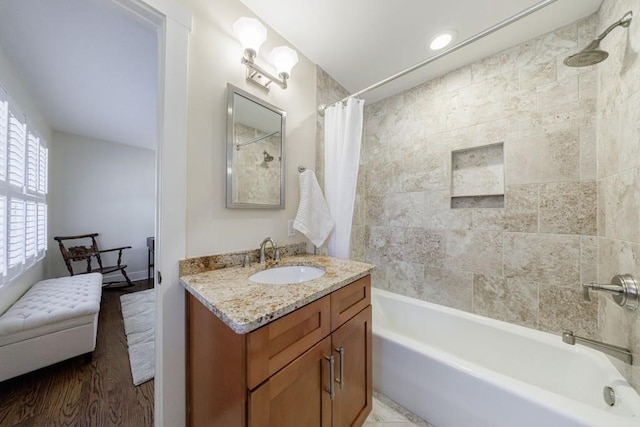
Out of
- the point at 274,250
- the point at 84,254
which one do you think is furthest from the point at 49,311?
the point at 84,254

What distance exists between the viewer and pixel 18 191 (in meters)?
1.83

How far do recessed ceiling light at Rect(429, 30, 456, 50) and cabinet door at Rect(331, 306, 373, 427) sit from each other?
1.76 meters

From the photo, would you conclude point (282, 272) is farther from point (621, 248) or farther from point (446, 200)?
point (621, 248)

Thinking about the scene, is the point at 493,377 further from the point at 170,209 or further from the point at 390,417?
the point at 170,209

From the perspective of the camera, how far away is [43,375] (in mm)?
1516

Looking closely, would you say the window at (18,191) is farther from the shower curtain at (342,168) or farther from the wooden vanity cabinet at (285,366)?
the shower curtain at (342,168)

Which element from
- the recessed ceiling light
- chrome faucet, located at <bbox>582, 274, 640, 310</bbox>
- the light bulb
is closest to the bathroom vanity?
chrome faucet, located at <bbox>582, 274, 640, 310</bbox>

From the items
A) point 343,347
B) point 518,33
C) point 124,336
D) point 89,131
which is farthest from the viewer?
point 89,131

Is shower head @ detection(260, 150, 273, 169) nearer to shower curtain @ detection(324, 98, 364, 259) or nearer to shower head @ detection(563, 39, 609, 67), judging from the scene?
shower curtain @ detection(324, 98, 364, 259)

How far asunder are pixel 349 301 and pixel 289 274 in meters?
0.40

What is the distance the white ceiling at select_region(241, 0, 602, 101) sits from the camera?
1.17 m

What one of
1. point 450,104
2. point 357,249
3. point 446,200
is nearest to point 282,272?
point 357,249

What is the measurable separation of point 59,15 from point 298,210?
69.4 inches

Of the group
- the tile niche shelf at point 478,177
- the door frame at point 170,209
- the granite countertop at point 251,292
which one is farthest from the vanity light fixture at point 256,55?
the tile niche shelf at point 478,177
